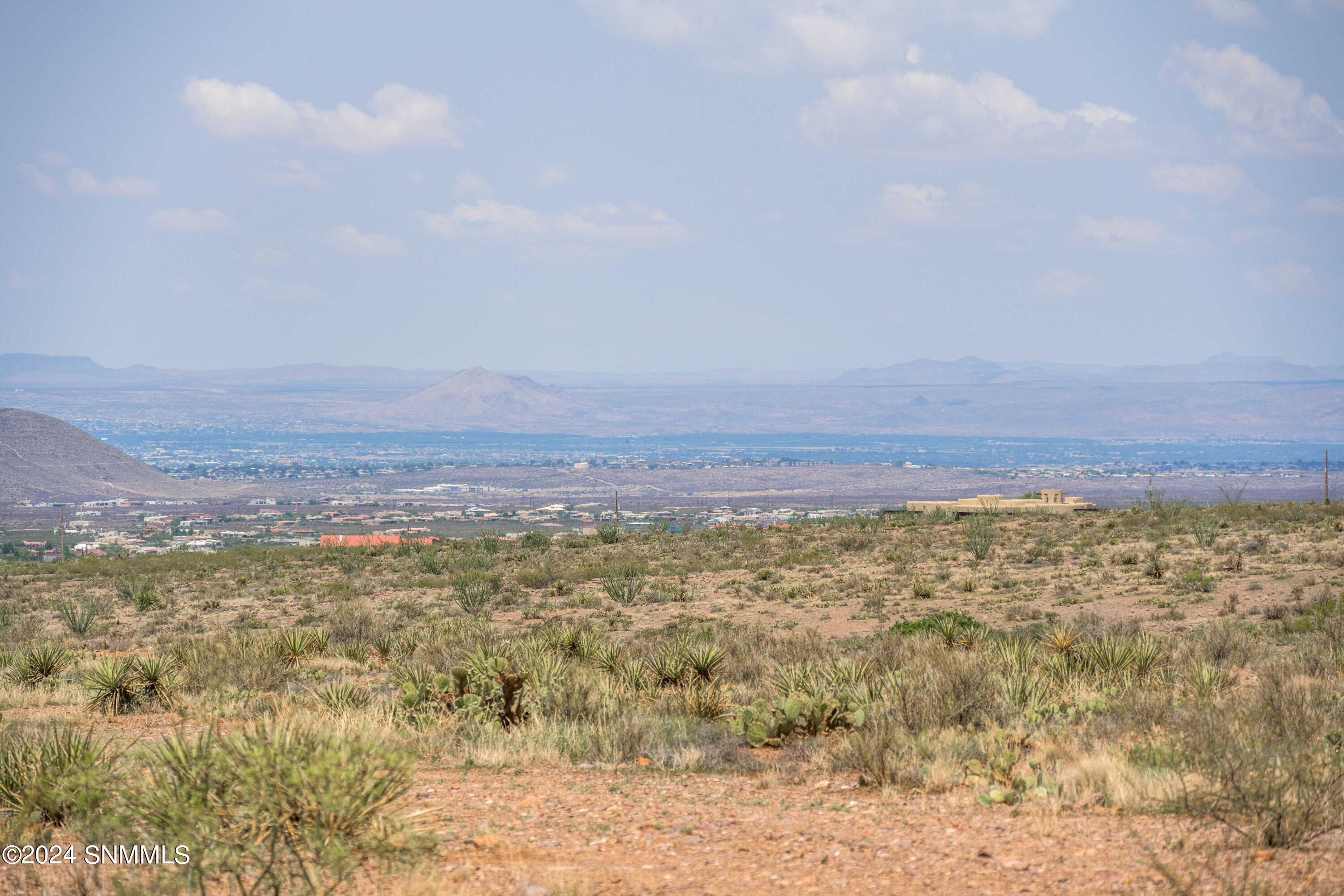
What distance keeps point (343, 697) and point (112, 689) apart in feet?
10.8

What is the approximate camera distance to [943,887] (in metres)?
5.49

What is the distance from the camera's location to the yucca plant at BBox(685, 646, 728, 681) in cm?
1284

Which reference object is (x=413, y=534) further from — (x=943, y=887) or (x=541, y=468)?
(x=541, y=468)

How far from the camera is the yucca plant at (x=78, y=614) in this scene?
872 inches

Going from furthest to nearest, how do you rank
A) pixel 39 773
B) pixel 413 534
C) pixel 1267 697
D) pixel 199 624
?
pixel 413 534, pixel 199 624, pixel 1267 697, pixel 39 773

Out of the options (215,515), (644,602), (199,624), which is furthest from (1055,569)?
(215,515)

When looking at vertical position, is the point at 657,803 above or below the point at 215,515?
above

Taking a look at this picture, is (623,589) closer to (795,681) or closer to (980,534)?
(980,534)

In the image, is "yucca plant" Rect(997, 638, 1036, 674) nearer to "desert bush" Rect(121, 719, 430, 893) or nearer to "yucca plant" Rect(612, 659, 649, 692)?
"yucca plant" Rect(612, 659, 649, 692)

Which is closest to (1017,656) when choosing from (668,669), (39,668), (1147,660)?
(1147,660)

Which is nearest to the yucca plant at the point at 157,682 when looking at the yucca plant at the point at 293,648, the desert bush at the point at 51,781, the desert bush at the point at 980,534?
the yucca plant at the point at 293,648

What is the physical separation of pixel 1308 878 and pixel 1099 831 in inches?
47.4

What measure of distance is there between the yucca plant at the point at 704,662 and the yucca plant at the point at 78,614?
49.8 feet

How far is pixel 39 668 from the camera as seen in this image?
14.8 metres
